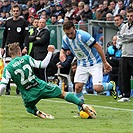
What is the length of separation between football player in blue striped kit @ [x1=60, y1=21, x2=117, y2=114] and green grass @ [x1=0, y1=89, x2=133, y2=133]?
24.5 inches

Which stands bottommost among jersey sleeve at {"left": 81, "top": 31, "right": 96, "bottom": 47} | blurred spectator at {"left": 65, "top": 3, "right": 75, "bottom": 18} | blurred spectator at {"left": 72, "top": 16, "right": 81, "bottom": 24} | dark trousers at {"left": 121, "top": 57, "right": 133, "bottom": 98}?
dark trousers at {"left": 121, "top": 57, "right": 133, "bottom": 98}

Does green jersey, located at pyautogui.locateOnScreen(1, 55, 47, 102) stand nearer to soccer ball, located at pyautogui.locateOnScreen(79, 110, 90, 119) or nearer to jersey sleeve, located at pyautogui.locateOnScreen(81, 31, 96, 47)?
soccer ball, located at pyautogui.locateOnScreen(79, 110, 90, 119)

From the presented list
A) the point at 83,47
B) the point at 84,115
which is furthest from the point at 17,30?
the point at 84,115

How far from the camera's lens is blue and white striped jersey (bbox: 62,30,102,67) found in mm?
12492

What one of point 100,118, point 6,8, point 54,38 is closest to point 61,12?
point 54,38

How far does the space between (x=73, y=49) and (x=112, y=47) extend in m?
5.98

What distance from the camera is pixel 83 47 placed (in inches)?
498

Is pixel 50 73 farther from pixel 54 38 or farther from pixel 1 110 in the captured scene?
pixel 1 110

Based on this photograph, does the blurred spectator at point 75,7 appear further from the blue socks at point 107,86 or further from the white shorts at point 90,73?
the white shorts at point 90,73

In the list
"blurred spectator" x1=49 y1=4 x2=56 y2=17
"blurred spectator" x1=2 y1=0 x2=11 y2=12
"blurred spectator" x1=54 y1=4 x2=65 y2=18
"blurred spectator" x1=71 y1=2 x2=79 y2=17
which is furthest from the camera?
"blurred spectator" x1=2 y1=0 x2=11 y2=12

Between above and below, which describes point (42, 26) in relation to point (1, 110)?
above

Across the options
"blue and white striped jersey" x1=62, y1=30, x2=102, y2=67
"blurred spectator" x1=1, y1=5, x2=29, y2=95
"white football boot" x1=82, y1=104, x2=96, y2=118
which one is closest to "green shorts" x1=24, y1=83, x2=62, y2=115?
"white football boot" x1=82, y1=104, x2=96, y2=118

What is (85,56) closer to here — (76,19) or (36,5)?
(76,19)

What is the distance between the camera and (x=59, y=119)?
37.3ft
